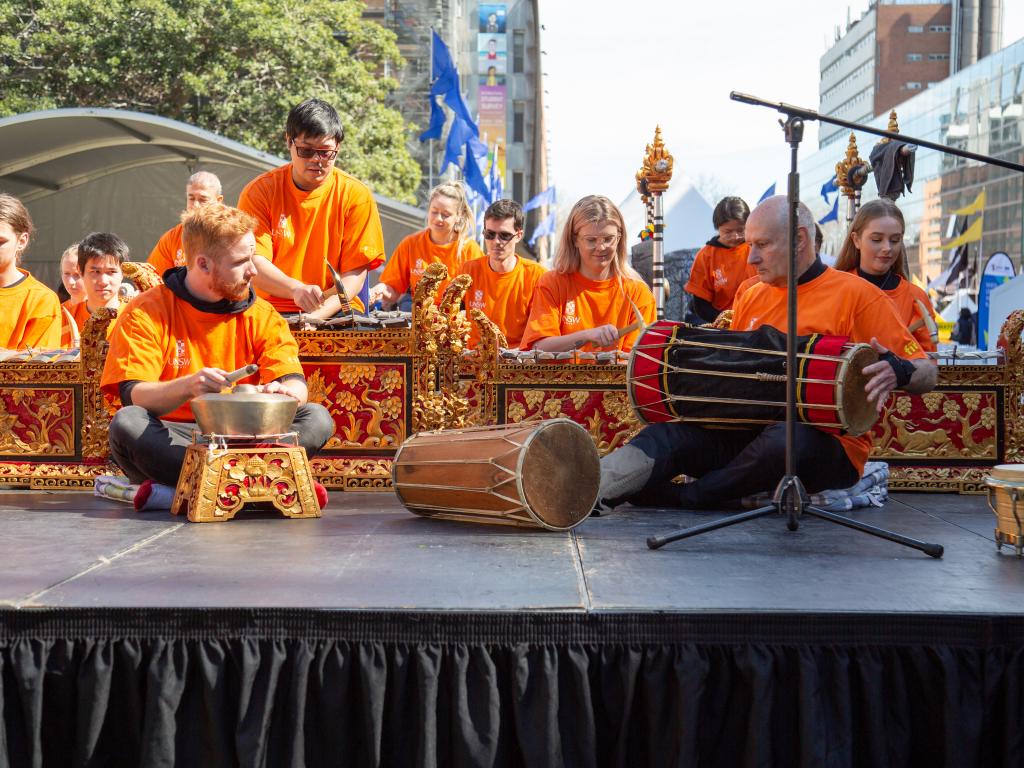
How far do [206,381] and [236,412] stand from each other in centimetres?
18

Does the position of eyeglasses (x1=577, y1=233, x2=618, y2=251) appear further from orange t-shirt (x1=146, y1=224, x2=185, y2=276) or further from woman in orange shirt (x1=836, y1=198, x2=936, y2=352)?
orange t-shirt (x1=146, y1=224, x2=185, y2=276)

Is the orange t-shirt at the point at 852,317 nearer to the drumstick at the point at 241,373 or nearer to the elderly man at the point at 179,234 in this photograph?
the drumstick at the point at 241,373

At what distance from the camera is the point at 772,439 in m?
4.04

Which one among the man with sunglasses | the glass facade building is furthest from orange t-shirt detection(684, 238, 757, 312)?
the glass facade building

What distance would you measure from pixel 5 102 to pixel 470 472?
18.6 metres

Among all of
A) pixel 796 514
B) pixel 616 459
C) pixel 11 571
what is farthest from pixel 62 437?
pixel 796 514

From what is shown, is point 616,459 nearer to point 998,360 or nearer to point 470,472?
point 470,472

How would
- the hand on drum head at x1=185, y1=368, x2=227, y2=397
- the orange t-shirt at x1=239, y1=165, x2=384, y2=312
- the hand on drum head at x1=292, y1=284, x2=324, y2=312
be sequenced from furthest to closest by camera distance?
the orange t-shirt at x1=239, y1=165, x2=384, y2=312 < the hand on drum head at x1=292, y1=284, x2=324, y2=312 < the hand on drum head at x1=185, y1=368, x2=227, y2=397

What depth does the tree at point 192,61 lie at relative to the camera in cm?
1980

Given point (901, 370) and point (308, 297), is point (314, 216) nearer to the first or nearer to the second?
point (308, 297)

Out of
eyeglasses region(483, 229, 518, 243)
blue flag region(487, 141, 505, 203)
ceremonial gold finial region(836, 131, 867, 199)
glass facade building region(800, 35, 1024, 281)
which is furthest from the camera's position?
glass facade building region(800, 35, 1024, 281)

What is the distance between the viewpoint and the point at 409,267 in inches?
281

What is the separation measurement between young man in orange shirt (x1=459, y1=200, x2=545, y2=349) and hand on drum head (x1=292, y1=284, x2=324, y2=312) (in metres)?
1.57

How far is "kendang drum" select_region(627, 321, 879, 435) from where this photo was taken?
3.82 m
